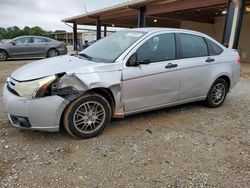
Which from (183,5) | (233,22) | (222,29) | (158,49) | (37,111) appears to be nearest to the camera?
(37,111)

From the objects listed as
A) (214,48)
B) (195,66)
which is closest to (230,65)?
(214,48)

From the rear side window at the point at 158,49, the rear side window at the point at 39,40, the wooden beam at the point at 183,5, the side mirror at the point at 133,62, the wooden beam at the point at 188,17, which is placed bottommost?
the rear side window at the point at 39,40

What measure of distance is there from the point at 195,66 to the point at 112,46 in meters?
1.49

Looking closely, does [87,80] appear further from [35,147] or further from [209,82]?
→ [209,82]

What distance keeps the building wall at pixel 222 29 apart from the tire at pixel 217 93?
41.3 feet

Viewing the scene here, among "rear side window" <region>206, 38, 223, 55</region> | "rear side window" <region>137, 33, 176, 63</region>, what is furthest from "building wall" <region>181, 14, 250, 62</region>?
"rear side window" <region>137, 33, 176, 63</region>

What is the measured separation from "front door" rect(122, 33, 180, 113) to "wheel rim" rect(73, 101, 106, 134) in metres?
0.42

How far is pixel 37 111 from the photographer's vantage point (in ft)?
9.63

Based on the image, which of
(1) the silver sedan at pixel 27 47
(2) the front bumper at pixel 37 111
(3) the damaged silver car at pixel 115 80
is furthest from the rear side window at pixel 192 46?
(1) the silver sedan at pixel 27 47

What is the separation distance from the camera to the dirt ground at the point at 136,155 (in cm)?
247

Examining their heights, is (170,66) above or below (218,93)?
above

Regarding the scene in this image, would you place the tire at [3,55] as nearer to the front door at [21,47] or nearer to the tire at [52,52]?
the front door at [21,47]

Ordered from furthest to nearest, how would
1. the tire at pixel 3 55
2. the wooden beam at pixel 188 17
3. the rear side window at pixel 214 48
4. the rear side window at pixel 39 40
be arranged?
the wooden beam at pixel 188 17 < the rear side window at pixel 39 40 < the tire at pixel 3 55 < the rear side window at pixel 214 48

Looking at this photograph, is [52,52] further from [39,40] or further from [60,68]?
[60,68]
